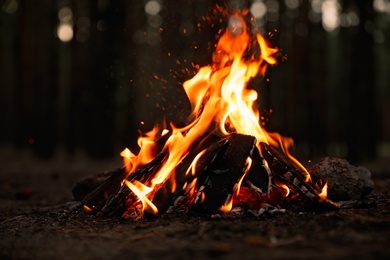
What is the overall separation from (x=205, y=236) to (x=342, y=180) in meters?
2.44

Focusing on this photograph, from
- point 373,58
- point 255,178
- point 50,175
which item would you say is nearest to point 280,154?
point 255,178

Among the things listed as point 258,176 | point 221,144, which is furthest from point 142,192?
point 258,176

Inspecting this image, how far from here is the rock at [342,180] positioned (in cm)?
578

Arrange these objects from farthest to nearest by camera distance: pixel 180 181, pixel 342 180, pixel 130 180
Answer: pixel 342 180 < pixel 130 180 < pixel 180 181

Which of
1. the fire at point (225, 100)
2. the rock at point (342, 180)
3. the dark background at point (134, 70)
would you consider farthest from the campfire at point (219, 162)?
the dark background at point (134, 70)

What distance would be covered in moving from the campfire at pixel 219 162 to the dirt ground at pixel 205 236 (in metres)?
0.24

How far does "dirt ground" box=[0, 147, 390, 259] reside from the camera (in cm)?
349

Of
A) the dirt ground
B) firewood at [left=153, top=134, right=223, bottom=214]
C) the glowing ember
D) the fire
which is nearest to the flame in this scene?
the glowing ember

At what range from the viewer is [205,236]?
4027 mm

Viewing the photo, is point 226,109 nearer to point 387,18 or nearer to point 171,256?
point 171,256

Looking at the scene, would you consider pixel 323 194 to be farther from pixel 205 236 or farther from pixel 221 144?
pixel 205 236

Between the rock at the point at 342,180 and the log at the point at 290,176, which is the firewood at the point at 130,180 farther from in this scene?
the rock at the point at 342,180

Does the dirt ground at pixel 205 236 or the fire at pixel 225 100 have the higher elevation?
the fire at pixel 225 100

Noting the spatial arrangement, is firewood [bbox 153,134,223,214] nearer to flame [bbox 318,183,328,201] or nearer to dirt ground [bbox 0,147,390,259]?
dirt ground [bbox 0,147,390,259]
